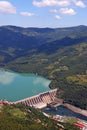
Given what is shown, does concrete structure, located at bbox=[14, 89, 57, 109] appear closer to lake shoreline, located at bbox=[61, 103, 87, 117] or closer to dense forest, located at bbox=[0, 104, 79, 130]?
lake shoreline, located at bbox=[61, 103, 87, 117]

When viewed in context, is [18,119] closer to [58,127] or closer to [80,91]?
[58,127]

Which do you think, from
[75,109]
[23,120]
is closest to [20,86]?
[75,109]

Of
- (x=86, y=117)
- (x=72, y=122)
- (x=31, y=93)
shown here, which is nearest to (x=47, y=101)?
(x=31, y=93)

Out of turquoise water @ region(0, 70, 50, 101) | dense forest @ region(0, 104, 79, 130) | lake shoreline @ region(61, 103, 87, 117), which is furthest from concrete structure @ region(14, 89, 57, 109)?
dense forest @ region(0, 104, 79, 130)

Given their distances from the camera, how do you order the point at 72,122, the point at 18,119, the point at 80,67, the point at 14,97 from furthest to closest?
the point at 80,67
the point at 14,97
the point at 72,122
the point at 18,119

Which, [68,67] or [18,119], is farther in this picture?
[68,67]

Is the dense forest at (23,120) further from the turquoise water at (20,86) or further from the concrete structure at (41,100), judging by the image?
the turquoise water at (20,86)

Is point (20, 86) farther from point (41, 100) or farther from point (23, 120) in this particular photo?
point (23, 120)

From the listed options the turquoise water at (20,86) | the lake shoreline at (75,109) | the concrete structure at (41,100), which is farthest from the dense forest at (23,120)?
the turquoise water at (20,86)
